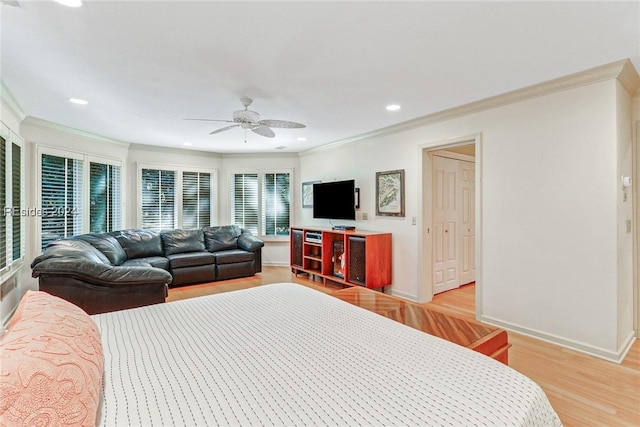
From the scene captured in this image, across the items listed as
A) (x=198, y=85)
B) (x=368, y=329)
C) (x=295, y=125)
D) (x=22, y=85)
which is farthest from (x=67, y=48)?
(x=368, y=329)

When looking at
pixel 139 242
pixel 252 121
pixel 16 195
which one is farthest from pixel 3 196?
→ pixel 252 121

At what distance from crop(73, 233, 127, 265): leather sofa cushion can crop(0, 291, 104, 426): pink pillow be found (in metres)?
3.52

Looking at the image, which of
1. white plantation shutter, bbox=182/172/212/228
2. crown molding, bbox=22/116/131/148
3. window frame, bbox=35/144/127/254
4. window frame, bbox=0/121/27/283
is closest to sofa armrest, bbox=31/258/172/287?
window frame, bbox=0/121/27/283

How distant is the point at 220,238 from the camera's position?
6008 millimetres

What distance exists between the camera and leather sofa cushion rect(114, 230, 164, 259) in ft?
16.5

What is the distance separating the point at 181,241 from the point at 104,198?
56.2 inches

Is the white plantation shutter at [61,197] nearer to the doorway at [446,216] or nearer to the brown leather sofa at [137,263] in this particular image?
the brown leather sofa at [137,263]

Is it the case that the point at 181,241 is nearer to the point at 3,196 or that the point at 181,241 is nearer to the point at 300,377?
the point at 3,196

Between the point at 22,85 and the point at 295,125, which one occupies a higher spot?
the point at 22,85

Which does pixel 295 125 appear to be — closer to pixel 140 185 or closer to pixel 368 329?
pixel 368 329

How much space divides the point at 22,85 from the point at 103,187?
8.38 feet

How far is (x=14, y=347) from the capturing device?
894 millimetres

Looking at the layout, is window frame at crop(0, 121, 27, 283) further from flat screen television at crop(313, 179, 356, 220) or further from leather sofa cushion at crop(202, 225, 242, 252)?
flat screen television at crop(313, 179, 356, 220)

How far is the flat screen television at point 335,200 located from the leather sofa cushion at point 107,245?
319cm
